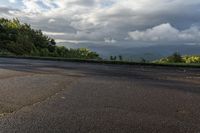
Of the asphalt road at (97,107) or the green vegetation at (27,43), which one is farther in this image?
the green vegetation at (27,43)

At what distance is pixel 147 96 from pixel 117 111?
2.51m

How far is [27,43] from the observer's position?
55656mm

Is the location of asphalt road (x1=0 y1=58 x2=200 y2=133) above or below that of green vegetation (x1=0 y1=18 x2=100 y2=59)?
Answer: below

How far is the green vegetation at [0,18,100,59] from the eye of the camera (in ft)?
175

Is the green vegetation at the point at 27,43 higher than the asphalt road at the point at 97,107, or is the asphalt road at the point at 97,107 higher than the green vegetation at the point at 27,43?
the green vegetation at the point at 27,43

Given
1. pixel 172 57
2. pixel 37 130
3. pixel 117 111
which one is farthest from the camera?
pixel 172 57

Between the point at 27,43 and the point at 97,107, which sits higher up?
the point at 27,43

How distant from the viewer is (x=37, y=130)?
24.0 feet

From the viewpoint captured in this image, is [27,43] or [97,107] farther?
[27,43]

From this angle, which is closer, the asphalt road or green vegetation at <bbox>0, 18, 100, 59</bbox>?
the asphalt road

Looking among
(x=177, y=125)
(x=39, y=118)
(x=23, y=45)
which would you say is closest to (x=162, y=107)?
(x=177, y=125)

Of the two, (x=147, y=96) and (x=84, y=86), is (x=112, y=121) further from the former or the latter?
(x=84, y=86)

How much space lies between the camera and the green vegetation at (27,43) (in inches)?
2104

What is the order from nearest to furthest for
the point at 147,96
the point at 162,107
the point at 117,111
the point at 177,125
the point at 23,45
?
the point at 177,125 → the point at 117,111 → the point at 162,107 → the point at 147,96 → the point at 23,45
